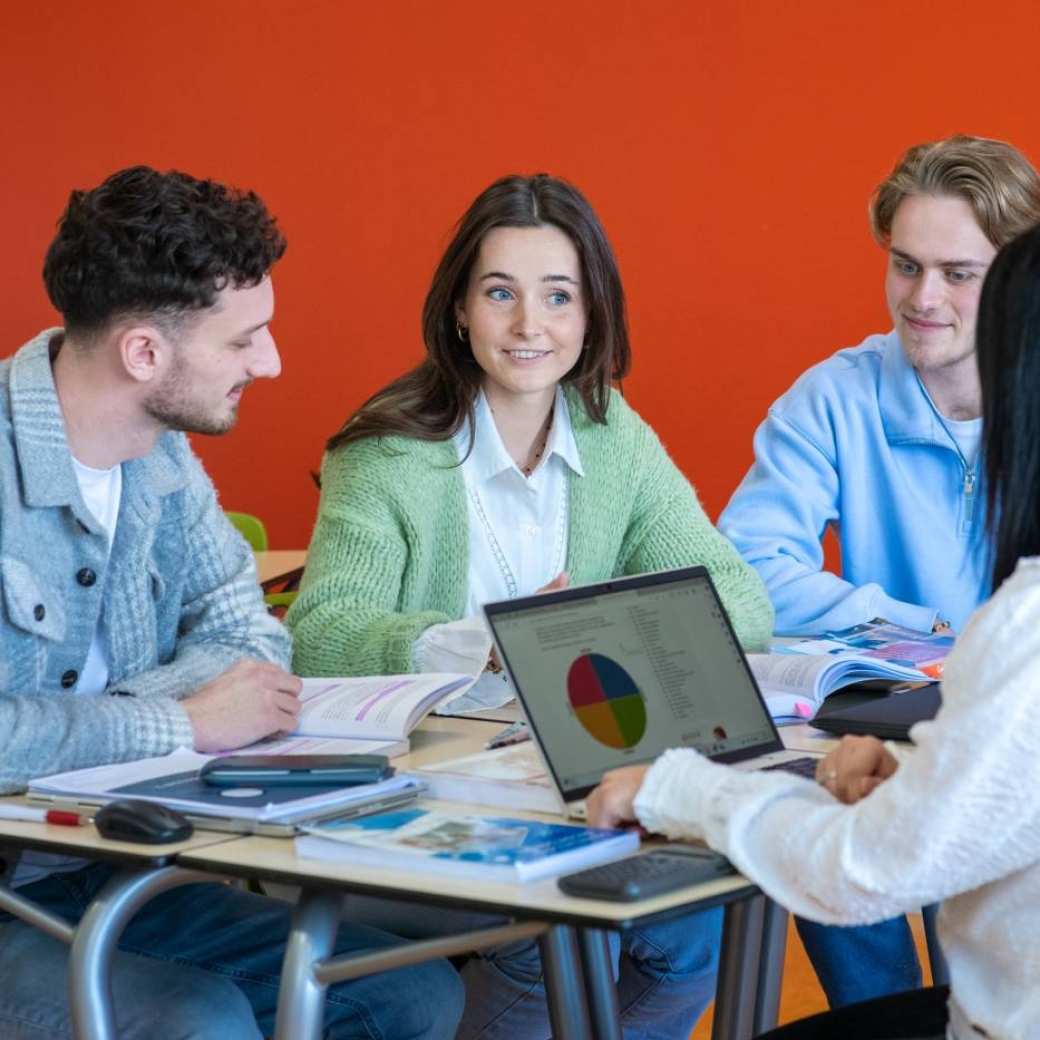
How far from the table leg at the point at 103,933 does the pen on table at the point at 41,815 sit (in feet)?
0.31

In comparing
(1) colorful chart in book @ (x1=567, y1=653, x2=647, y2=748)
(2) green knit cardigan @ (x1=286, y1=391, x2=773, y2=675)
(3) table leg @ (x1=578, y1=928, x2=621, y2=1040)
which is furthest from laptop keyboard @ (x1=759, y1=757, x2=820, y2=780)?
(2) green knit cardigan @ (x1=286, y1=391, x2=773, y2=675)

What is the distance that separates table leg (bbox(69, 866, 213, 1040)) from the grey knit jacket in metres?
0.24

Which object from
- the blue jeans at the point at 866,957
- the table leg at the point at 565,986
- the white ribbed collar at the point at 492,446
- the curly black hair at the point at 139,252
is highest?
the curly black hair at the point at 139,252

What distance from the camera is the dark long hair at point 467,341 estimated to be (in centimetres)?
252

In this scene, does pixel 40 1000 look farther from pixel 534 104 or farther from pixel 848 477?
pixel 534 104

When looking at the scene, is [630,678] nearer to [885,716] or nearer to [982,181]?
[885,716]

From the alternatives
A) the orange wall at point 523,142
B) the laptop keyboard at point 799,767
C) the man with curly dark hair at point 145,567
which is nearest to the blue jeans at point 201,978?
the man with curly dark hair at point 145,567

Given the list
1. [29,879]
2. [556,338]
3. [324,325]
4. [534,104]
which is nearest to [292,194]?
[324,325]

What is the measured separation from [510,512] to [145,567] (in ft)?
2.29

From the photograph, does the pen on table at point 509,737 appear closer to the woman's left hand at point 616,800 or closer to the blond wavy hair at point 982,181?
the woman's left hand at point 616,800

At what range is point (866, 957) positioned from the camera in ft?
7.57

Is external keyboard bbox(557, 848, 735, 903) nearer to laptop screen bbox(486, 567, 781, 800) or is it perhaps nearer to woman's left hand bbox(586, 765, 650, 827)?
woman's left hand bbox(586, 765, 650, 827)

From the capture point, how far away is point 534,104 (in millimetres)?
4664

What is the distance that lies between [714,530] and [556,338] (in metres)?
0.40
